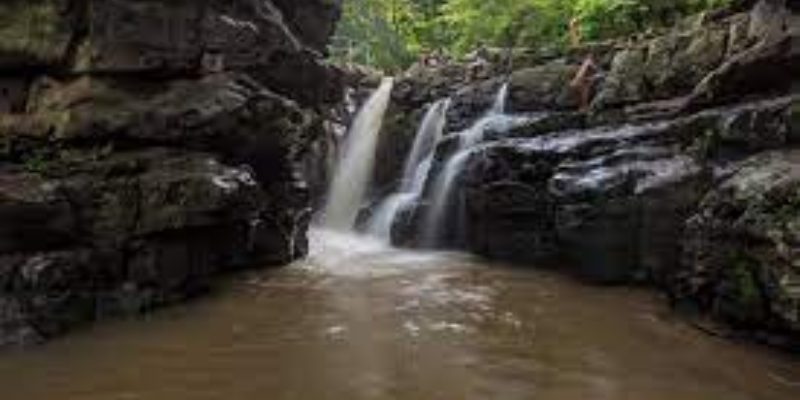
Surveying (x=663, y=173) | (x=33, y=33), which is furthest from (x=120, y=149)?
(x=663, y=173)

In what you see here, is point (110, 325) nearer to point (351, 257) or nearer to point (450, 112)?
point (351, 257)

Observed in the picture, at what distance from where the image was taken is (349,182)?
68.1ft

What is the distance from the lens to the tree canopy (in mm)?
21266

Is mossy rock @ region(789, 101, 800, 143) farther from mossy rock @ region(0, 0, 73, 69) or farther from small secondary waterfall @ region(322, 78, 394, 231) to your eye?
small secondary waterfall @ region(322, 78, 394, 231)

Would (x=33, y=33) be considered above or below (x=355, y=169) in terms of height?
above

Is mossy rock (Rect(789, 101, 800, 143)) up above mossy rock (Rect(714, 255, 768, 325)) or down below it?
above

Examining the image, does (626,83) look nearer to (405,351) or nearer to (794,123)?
(794,123)

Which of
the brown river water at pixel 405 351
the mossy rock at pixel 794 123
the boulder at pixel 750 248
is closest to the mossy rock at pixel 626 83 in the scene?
the brown river water at pixel 405 351

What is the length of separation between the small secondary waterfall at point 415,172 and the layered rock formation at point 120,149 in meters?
4.72

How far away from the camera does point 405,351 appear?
27.1ft

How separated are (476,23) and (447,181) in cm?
1343

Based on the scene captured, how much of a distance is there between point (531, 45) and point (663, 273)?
1573 centimetres

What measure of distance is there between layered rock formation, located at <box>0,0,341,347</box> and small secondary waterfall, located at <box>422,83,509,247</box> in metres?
3.92

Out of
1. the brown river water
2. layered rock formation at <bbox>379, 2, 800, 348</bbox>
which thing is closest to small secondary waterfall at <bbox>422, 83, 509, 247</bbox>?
layered rock formation at <bbox>379, 2, 800, 348</bbox>
